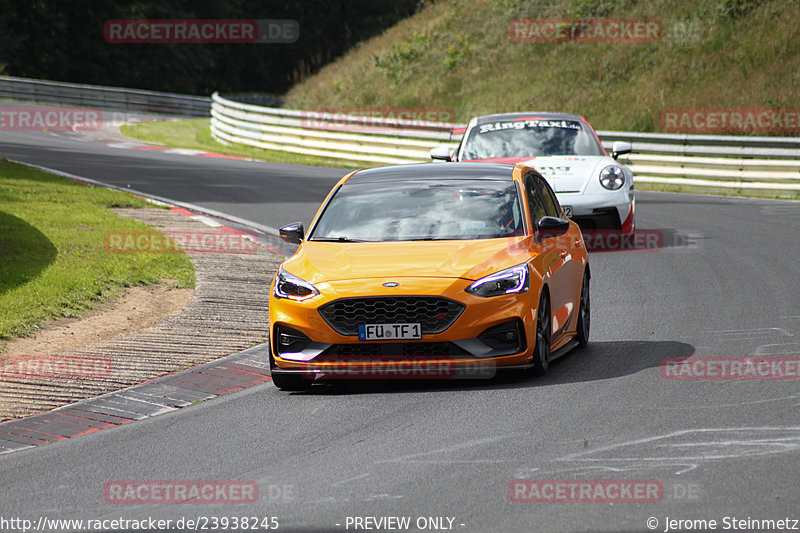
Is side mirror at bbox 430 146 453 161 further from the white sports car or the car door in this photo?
the car door

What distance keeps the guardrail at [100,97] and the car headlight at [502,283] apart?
4074cm

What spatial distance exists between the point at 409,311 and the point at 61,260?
21.0 ft

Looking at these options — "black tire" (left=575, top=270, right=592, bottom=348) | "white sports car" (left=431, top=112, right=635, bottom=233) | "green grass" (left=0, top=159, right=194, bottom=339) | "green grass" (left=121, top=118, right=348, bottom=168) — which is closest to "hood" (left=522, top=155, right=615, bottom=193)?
"white sports car" (left=431, top=112, right=635, bottom=233)

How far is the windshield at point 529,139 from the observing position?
52.5 feet

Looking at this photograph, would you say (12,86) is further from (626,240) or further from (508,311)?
(508,311)

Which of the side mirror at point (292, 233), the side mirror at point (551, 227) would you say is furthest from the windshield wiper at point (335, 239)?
the side mirror at point (551, 227)

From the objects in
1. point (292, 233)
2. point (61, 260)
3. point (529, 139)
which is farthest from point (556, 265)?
point (529, 139)

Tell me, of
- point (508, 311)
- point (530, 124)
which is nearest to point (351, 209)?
point (508, 311)

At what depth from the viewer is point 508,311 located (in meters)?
8.12

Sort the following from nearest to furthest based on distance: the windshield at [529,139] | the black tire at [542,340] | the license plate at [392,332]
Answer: the license plate at [392,332], the black tire at [542,340], the windshield at [529,139]

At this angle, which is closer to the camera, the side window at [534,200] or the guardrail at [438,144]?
the side window at [534,200]

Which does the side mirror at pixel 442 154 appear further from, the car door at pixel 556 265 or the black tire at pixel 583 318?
the black tire at pixel 583 318

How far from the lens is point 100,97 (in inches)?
1868

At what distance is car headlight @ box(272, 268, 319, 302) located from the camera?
27.2 ft
